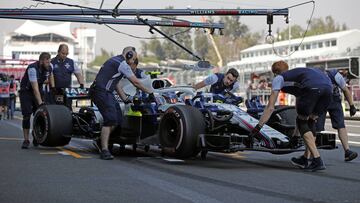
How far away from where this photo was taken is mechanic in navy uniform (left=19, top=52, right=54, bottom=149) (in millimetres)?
10977

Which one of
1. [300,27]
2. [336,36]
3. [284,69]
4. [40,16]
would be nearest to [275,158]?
[284,69]

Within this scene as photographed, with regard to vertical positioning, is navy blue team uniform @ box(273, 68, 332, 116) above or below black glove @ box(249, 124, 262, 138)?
above

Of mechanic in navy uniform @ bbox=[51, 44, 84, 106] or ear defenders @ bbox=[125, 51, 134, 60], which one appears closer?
ear defenders @ bbox=[125, 51, 134, 60]

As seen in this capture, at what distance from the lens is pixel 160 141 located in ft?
29.2

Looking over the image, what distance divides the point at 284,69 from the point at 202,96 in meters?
1.38

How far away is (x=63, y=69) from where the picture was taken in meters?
11.7

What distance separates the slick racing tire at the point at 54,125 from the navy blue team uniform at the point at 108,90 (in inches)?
35.1

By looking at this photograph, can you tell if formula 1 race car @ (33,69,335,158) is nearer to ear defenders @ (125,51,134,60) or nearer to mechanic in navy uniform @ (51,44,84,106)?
ear defenders @ (125,51,134,60)

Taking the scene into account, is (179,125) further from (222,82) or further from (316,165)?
(222,82)

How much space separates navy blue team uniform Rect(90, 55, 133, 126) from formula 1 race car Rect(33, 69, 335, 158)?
1.03 feet

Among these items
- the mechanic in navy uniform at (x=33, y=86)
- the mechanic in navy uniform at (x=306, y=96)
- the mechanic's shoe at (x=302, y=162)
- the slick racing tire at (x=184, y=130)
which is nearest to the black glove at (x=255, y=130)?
the mechanic in navy uniform at (x=306, y=96)

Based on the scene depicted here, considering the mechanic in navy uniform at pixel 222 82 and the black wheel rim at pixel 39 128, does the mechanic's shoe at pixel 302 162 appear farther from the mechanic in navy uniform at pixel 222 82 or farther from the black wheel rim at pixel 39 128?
the black wheel rim at pixel 39 128

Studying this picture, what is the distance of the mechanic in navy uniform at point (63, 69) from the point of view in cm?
1164

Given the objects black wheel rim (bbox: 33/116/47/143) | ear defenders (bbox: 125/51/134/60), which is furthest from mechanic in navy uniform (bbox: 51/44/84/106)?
ear defenders (bbox: 125/51/134/60)
